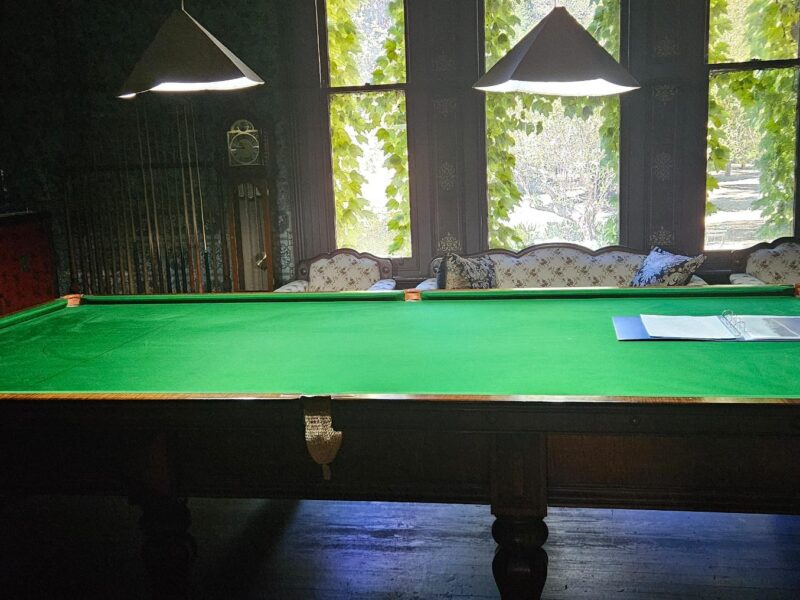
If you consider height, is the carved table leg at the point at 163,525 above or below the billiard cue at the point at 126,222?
below

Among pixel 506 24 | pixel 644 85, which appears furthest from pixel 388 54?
pixel 644 85

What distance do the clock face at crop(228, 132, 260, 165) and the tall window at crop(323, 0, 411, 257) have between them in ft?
1.87

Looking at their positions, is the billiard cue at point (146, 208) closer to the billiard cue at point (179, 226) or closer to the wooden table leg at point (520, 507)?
the billiard cue at point (179, 226)

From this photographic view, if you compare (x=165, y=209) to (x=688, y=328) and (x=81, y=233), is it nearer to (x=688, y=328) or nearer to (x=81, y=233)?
(x=81, y=233)

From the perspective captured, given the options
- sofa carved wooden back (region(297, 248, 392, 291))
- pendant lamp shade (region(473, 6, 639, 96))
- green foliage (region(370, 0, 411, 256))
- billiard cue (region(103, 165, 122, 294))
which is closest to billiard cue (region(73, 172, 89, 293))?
billiard cue (region(103, 165, 122, 294))

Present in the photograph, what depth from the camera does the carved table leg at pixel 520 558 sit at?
6.43 ft

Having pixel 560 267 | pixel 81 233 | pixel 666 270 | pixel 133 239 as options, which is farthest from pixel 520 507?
pixel 81 233

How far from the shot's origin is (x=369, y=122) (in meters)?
5.55

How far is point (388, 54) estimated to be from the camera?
5449mm

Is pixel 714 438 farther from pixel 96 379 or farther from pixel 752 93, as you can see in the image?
pixel 752 93

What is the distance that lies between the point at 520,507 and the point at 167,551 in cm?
103

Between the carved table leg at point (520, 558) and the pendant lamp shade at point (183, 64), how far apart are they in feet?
6.26

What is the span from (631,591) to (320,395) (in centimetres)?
135

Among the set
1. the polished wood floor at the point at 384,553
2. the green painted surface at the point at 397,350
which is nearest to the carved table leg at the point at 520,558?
the green painted surface at the point at 397,350
